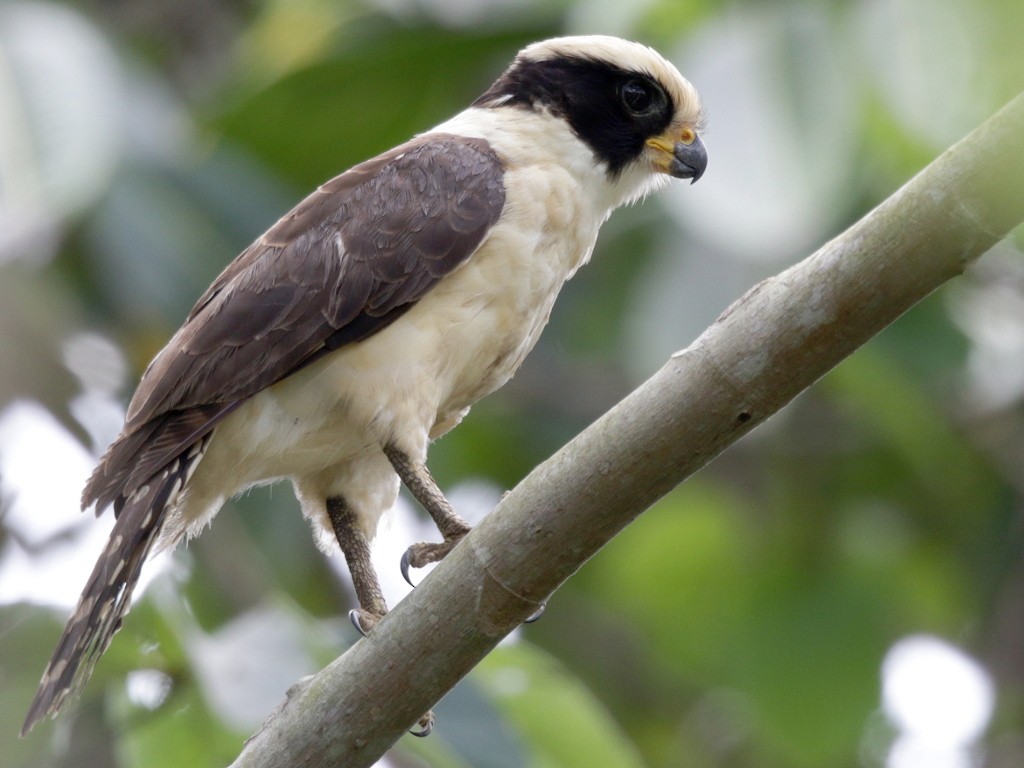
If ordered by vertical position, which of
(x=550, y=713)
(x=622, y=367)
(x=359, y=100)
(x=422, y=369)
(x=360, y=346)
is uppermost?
(x=359, y=100)

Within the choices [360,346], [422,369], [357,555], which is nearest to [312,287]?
[360,346]

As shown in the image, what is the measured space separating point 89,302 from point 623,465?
4206 mm

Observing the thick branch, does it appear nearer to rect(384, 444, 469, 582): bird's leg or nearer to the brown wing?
rect(384, 444, 469, 582): bird's leg

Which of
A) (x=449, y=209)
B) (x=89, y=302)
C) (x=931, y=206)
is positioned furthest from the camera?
(x=89, y=302)

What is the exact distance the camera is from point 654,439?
2.76 meters

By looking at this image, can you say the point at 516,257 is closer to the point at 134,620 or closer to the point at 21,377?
the point at 134,620

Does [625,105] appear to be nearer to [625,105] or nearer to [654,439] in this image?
[625,105]

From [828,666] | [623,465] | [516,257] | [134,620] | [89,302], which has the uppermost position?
[89,302]

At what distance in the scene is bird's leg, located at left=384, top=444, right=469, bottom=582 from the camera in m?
3.64

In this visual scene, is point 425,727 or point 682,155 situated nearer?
point 425,727

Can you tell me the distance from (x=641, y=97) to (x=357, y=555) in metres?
1.62

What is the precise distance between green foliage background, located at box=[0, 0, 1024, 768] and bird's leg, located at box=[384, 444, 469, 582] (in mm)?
575

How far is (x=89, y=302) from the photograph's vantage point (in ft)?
21.1

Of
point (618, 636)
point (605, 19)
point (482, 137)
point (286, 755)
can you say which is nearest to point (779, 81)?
point (605, 19)
